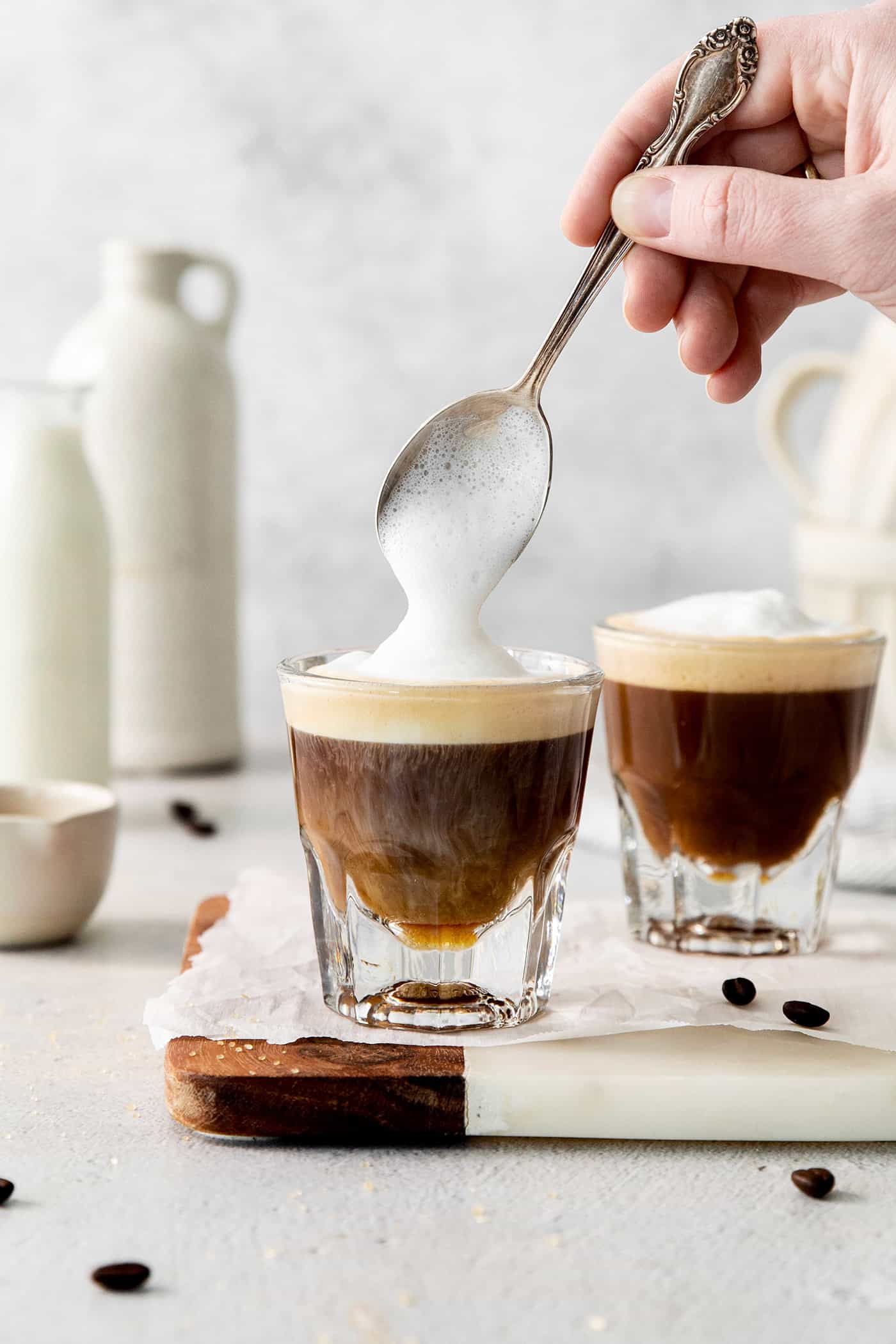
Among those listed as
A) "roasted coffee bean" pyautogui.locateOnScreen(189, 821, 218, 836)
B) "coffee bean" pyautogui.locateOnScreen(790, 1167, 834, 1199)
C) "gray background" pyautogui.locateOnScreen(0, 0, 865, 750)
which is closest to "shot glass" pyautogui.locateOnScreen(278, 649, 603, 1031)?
"coffee bean" pyautogui.locateOnScreen(790, 1167, 834, 1199)

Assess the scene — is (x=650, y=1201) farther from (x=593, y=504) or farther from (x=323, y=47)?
(x=323, y=47)

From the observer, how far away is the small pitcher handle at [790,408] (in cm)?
231

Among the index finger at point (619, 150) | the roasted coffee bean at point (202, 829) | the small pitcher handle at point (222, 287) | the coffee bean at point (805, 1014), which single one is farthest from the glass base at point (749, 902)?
the small pitcher handle at point (222, 287)

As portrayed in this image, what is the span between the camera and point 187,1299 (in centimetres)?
81

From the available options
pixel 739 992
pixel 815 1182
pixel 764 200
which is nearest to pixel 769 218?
pixel 764 200

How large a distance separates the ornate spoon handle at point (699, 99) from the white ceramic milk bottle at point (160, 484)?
3.38 feet

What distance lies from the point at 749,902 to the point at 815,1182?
45 centimetres

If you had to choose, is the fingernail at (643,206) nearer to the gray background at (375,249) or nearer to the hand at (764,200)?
the hand at (764,200)

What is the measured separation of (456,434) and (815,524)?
1.29 meters

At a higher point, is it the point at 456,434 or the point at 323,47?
the point at 323,47

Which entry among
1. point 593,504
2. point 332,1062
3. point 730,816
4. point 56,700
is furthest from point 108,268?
point 332,1062

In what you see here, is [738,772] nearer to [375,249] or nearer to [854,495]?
[854,495]

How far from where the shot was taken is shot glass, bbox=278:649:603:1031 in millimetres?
1056

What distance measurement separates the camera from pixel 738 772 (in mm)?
1339
